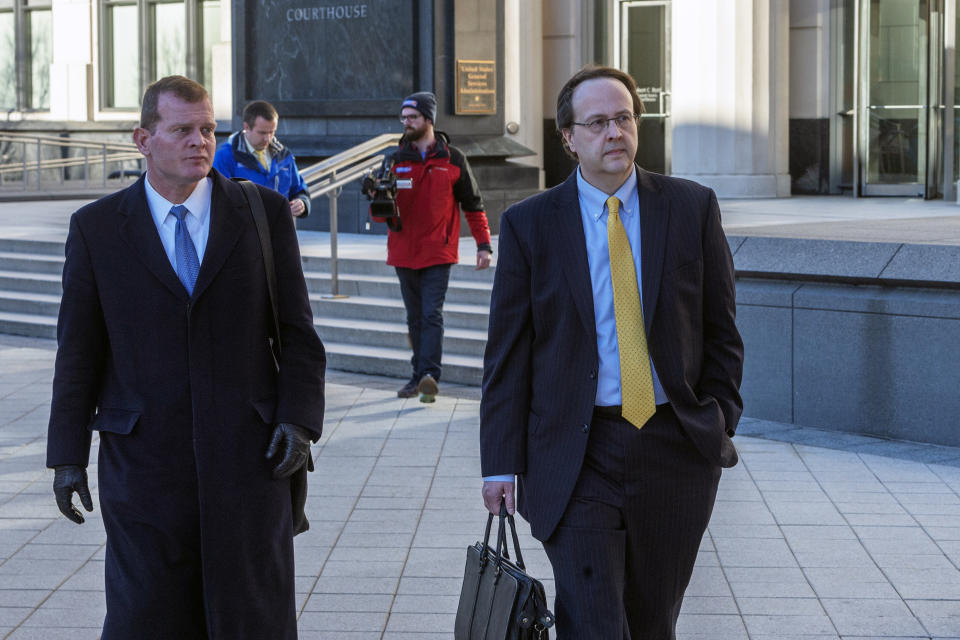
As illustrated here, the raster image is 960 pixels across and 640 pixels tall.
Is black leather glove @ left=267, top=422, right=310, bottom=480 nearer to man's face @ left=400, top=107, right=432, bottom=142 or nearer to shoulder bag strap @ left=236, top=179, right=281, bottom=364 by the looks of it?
shoulder bag strap @ left=236, top=179, right=281, bottom=364

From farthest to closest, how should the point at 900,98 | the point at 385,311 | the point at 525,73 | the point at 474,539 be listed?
the point at 525,73, the point at 900,98, the point at 385,311, the point at 474,539

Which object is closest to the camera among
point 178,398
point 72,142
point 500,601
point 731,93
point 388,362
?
point 500,601

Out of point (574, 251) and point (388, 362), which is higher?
point (574, 251)

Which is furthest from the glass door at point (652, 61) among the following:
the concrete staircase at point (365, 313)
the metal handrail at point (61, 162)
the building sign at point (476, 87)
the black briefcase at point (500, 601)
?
the black briefcase at point (500, 601)

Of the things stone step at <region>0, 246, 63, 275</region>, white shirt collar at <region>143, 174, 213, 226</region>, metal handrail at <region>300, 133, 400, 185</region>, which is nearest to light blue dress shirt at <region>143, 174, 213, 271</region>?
white shirt collar at <region>143, 174, 213, 226</region>

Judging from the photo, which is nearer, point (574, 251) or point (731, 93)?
point (574, 251)

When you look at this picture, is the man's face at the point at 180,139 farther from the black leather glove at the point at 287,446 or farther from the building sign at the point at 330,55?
the building sign at the point at 330,55

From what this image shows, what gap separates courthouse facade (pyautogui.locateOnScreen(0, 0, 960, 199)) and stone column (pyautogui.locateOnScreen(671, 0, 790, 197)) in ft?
0.06

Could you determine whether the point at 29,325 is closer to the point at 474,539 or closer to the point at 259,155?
the point at 259,155

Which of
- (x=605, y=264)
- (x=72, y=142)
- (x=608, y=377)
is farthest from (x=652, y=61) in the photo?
(x=608, y=377)

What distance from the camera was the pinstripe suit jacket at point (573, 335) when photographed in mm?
3539

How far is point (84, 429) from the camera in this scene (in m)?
3.78

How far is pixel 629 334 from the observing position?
3531 mm

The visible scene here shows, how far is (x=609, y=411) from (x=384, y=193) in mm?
6051
